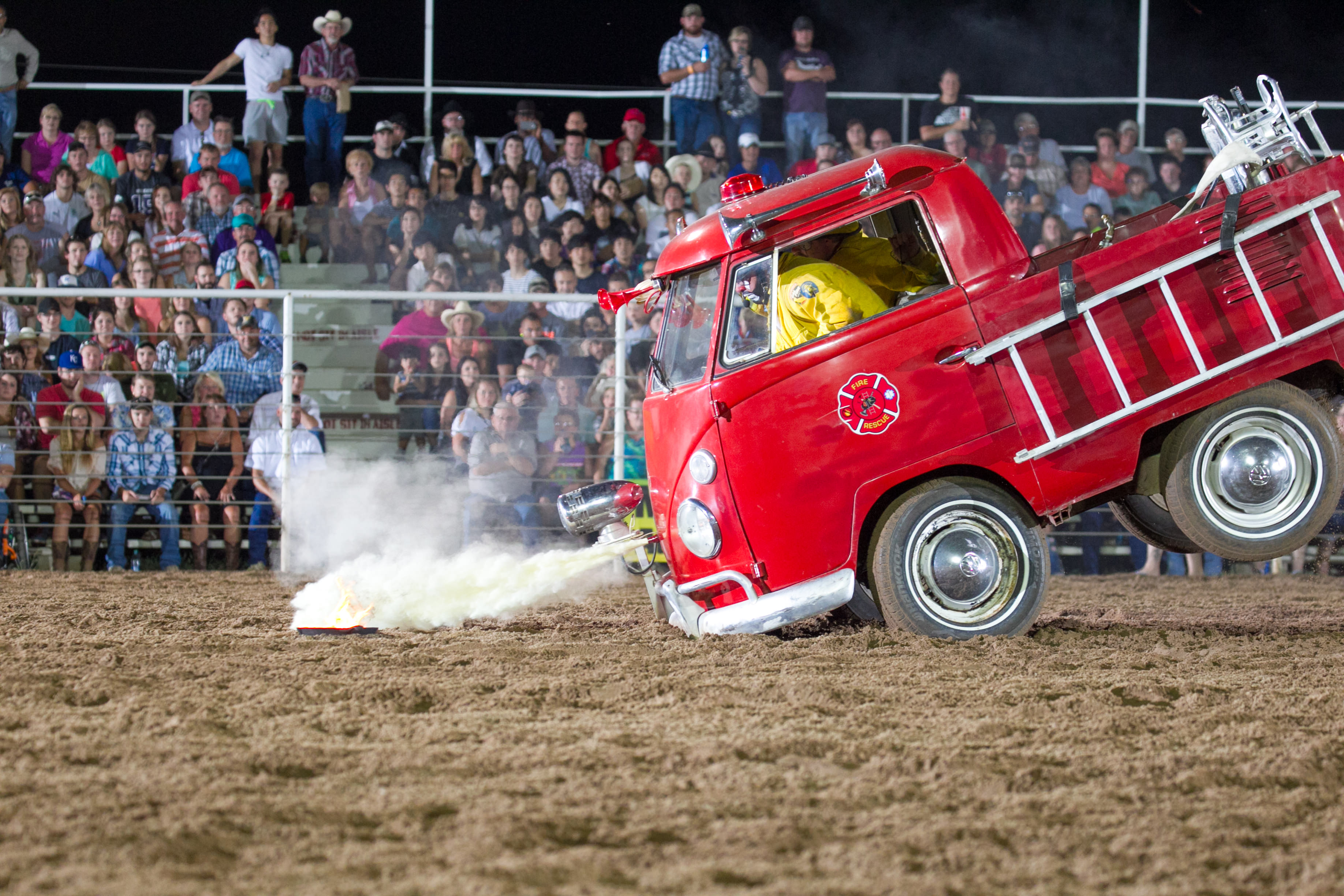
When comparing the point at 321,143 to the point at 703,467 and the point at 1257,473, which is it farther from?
the point at 1257,473

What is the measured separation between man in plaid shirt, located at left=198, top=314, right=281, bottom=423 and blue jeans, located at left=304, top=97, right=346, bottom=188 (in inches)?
110

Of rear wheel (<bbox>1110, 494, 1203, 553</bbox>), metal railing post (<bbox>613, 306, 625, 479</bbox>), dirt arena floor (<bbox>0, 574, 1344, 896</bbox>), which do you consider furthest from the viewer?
metal railing post (<bbox>613, 306, 625, 479</bbox>)

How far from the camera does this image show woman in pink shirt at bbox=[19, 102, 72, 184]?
1223 centimetres

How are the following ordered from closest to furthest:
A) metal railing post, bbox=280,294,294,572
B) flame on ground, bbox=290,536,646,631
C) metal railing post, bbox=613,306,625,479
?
flame on ground, bbox=290,536,646,631 < metal railing post, bbox=280,294,294,572 < metal railing post, bbox=613,306,625,479

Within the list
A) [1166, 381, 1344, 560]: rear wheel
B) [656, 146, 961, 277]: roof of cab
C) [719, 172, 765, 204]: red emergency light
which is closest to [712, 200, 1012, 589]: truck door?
[656, 146, 961, 277]: roof of cab

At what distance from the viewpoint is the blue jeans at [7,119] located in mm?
12266

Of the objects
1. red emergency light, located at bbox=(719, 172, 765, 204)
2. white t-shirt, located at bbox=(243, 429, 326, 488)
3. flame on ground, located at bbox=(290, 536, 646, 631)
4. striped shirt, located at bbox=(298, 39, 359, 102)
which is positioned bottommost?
flame on ground, located at bbox=(290, 536, 646, 631)

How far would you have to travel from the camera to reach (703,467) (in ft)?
19.1

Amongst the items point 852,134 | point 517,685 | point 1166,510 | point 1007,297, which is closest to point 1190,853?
point 517,685

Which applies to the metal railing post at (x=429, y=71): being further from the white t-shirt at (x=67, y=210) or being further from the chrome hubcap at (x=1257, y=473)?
the chrome hubcap at (x=1257, y=473)

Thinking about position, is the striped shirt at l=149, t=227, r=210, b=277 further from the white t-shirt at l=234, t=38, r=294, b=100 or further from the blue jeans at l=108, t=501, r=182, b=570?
the blue jeans at l=108, t=501, r=182, b=570

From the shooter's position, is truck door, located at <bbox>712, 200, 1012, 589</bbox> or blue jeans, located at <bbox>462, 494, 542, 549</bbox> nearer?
truck door, located at <bbox>712, 200, 1012, 589</bbox>

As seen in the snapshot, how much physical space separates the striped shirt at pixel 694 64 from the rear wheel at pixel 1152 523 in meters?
8.00

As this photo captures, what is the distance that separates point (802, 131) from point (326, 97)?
5174mm
